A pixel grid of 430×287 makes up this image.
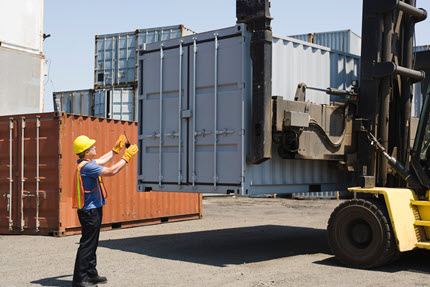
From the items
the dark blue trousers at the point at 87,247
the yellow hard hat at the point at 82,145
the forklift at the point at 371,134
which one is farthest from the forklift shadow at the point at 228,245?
the yellow hard hat at the point at 82,145

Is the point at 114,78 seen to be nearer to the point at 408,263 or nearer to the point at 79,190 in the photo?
the point at 79,190

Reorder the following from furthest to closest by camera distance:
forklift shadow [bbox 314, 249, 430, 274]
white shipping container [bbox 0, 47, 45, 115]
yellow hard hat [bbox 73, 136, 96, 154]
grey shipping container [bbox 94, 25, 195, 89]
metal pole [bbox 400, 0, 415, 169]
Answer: grey shipping container [bbox 94, 25, 195, 89] → white shipping container [bbox 0, 47, 45, 115] → metal pole [bbox 400, 0, 415, 169] → forklift shadow [bbox 314, 249, 430, 274] → yellow hard hat [bbox 73, 136, 96, 154]

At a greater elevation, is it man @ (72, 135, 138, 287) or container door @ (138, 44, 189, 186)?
container door @ (138, 44, 189, 186)

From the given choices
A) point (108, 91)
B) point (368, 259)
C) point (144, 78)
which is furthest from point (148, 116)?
point (108, 91)

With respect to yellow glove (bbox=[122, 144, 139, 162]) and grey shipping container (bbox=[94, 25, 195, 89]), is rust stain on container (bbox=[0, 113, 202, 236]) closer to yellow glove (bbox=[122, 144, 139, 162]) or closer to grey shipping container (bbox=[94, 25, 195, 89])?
yellow glove (bbox=[122, 144, 139, 162])

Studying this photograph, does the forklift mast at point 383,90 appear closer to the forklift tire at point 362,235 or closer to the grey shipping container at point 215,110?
the forklift tire at point 362,235

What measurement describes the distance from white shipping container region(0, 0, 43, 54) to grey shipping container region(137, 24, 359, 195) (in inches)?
288

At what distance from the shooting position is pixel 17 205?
1211 centimetres

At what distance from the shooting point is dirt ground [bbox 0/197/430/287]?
7324mm

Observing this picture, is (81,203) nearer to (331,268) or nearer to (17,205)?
(331,268)

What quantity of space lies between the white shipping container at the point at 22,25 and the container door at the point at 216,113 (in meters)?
8.44

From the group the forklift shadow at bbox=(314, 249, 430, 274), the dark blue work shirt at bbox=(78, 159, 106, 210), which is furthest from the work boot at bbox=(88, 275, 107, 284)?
the forklift shadow at bbox=(314, 249, 430, 274)

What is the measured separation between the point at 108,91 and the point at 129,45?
2.14m

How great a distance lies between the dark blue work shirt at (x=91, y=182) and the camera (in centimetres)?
696
